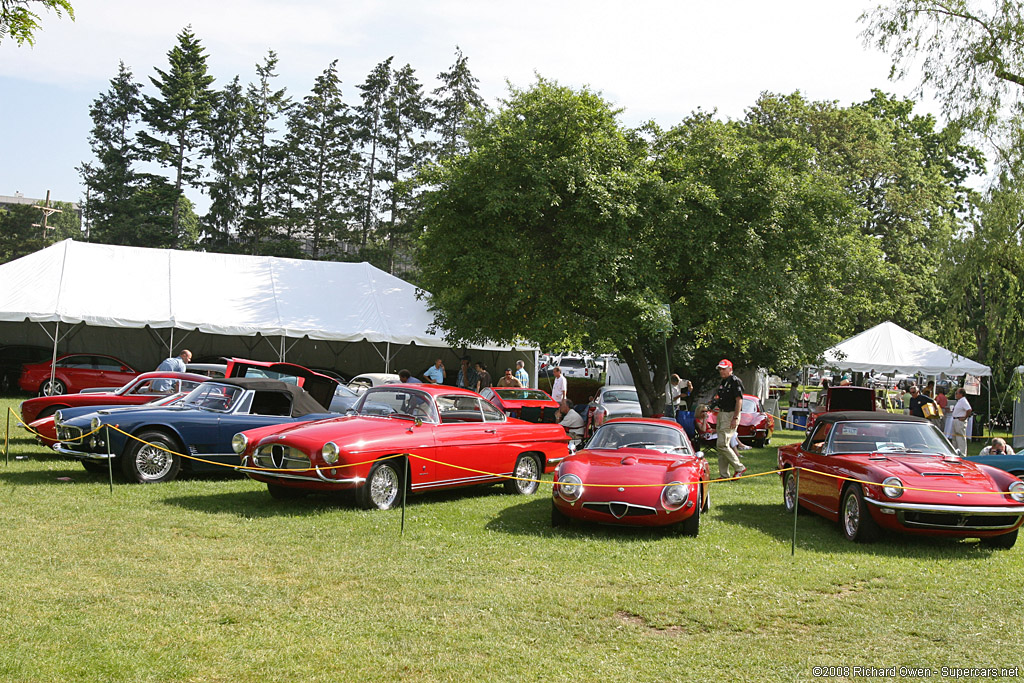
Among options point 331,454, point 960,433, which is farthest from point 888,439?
point 960,433

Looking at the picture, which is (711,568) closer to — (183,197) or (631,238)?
(631,238)

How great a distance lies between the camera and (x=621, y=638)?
563 centimetres

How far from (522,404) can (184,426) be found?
9.74 metres

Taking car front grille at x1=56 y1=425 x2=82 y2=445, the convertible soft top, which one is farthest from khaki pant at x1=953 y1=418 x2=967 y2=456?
car front grille at x1=56 y1=425 x2=82 y2=445

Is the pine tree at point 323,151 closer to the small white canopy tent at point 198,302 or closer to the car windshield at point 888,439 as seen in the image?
the small white canopy tent at point 198,302

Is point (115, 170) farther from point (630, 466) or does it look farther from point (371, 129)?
point (630, 466)

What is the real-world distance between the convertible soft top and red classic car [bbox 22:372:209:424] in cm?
134

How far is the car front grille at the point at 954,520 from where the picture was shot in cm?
866

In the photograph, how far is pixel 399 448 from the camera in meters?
10.2

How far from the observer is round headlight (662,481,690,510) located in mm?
8938

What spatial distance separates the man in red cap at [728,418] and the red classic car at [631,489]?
283 centimetres

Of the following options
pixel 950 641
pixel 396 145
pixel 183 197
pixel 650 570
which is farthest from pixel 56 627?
pixel 183 197

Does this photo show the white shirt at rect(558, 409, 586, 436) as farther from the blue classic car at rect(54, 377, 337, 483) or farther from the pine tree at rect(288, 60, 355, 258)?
the pine tree at rect(288, 60, 355, 258)

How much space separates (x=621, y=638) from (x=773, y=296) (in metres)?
16.8
